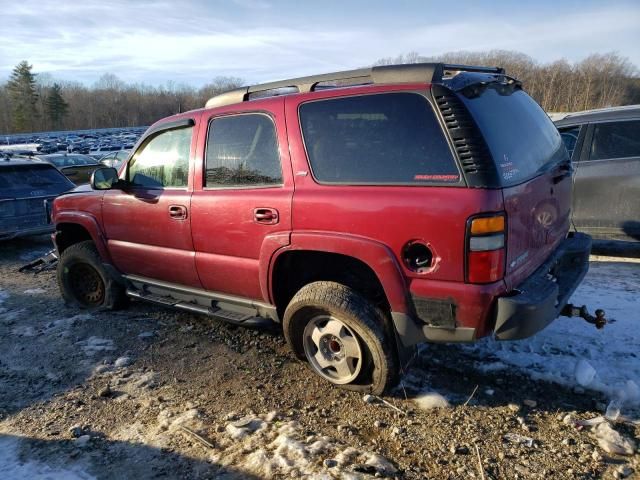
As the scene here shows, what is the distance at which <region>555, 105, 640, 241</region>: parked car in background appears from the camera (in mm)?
5488

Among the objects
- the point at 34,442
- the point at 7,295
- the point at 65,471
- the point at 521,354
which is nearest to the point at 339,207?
the point at 521,354

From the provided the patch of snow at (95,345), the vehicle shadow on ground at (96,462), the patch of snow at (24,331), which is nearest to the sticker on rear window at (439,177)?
the vehicle shadow on ground at (96,462)

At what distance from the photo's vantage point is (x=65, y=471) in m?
2.64

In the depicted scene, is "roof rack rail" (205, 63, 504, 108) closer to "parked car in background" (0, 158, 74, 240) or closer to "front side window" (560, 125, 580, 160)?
"front side window" (560, 125, 580, 160)

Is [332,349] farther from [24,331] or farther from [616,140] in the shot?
[616,140]

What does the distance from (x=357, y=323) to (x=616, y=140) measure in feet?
14.9

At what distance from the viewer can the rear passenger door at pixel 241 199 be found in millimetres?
3277

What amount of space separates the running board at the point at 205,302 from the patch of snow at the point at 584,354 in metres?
1.64

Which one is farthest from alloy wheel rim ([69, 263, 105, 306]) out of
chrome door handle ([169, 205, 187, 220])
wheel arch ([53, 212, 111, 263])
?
chrome door handle ([169, 205, 187, 220])

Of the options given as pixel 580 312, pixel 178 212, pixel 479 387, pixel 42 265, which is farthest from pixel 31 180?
pixel 580 312

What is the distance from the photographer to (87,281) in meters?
5.18

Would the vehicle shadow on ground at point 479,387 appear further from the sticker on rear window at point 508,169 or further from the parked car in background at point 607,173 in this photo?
the parked car in background at point 607,173

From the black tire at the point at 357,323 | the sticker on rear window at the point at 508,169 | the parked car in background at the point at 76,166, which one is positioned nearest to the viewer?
the sticker on rear window at the point at 508,169

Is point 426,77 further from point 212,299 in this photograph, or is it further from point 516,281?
point 212,299
